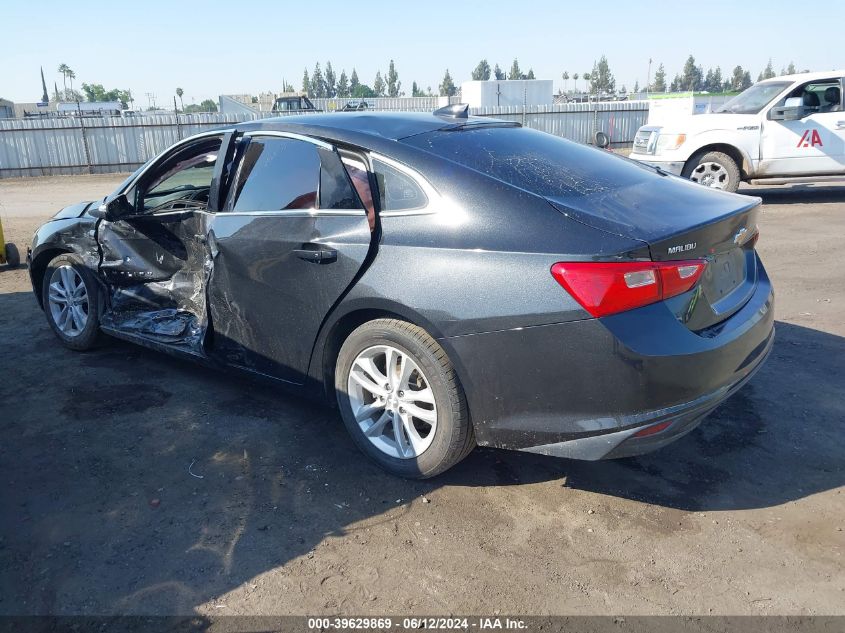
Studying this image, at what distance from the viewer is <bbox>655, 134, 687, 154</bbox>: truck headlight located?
11562 mm

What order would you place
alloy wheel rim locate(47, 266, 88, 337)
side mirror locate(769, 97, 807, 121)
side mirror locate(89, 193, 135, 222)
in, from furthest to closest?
A: side mirror locate(769, 97, 807, 121)
alloy wheel rim locate(47, 266, 88, 337)
side mirror locate(89, 193, 135, 222)

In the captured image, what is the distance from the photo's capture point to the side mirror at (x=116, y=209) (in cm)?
494

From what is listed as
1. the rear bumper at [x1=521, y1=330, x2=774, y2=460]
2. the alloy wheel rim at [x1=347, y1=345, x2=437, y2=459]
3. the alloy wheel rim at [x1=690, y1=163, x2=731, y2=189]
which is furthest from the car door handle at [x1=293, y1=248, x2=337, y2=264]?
the alloy wheel rim at [x1=690, y1=163, x2=731, y2=189]

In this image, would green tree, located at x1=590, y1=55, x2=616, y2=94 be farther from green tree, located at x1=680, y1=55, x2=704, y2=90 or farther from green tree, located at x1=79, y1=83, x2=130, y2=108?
green tree, located at x1=79, y1=83, x2=130, y2=108

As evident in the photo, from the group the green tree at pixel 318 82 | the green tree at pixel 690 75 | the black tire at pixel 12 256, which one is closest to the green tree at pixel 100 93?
the green tree at pixel 318 82

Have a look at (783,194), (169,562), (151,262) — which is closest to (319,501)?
(169,562)

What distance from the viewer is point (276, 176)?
4.00 meters

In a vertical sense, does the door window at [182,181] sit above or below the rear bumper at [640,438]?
above

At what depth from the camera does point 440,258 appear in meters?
3.17

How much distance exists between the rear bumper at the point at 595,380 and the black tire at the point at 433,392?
7 cm

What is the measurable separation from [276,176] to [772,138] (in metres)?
10.0

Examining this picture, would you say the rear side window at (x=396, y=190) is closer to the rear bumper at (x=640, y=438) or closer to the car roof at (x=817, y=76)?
the rear bumper at (x=640, y=438)

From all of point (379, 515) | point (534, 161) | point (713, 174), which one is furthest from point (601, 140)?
point (713, 174)

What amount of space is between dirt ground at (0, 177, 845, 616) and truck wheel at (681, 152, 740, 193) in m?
7.61
